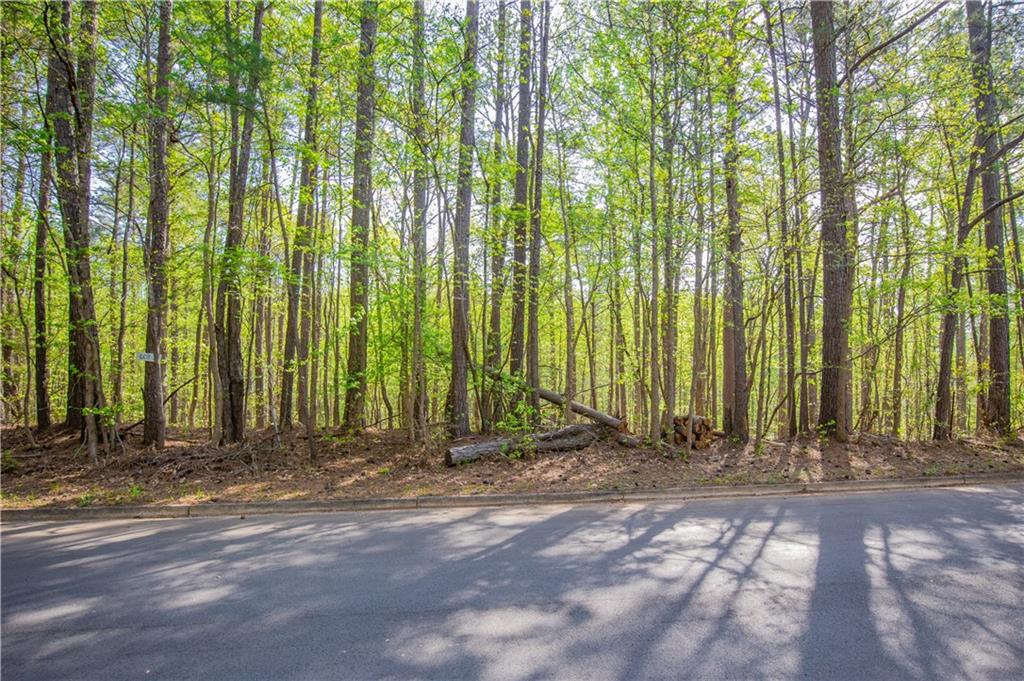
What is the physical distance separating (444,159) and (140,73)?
20.6 feet

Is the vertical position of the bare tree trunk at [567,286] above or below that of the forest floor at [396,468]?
above

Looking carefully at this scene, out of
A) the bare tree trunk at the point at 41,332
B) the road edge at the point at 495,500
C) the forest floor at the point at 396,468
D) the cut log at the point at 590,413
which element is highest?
the bare tree trunk at the point at 41,332

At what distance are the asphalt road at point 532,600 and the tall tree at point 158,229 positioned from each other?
4.52 m

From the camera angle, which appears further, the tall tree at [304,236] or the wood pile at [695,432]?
the wood pile at [695,432]

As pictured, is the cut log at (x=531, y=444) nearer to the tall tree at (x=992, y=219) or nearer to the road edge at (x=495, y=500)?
the road edge at (x=495, y=500)

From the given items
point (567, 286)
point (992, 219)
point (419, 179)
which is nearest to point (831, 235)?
point (992, 219)

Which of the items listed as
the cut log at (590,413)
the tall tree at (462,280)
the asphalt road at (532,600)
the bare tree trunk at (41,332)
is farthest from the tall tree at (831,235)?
the bare tree trunk at (41,332)

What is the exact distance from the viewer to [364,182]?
11336 mm

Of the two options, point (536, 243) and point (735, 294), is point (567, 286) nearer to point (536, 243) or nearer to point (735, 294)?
point (536, 243)

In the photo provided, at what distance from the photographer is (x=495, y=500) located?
7.81m

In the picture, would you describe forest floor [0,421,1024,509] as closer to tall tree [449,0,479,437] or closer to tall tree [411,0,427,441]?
tall tree [449,0,479,437]

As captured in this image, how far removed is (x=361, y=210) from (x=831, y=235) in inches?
398

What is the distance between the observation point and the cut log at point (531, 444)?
9.73 metres

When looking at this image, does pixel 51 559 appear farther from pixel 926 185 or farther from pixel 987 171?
pixel 926 185
